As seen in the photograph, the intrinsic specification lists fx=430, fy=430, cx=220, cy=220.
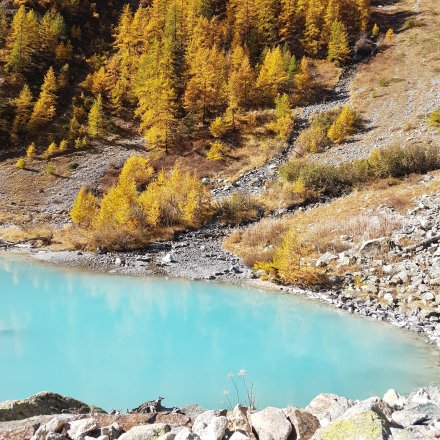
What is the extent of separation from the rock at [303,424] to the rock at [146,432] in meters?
1.75

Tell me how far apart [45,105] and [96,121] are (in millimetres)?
8328

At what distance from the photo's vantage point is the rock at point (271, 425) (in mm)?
5668

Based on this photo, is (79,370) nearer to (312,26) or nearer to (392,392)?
(392,392)

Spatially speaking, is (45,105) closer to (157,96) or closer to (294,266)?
(157,96)

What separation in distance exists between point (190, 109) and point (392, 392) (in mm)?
51779

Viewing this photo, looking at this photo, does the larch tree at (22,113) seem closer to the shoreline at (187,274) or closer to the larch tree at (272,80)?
the larch tree at (272,80)

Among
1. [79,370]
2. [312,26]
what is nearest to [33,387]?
[79,370]

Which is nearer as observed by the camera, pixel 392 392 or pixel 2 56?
pixel 392 392

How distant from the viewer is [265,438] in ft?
18.7

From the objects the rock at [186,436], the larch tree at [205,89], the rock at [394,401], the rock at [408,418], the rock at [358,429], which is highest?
the larch tree at [205,89]

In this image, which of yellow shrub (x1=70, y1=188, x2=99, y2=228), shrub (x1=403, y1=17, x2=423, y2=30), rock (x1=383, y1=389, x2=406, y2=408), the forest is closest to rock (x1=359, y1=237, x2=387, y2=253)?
rock (x1=383, y1=389, x2=406, y2=408)

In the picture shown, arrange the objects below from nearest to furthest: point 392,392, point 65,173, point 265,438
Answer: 1. point 265,438
2. point 392,392
3. point 65,173

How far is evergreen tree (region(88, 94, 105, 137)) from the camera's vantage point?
55.1 meters

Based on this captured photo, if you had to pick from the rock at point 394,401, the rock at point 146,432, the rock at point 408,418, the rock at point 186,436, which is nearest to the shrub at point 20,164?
the rock at point 146,432
